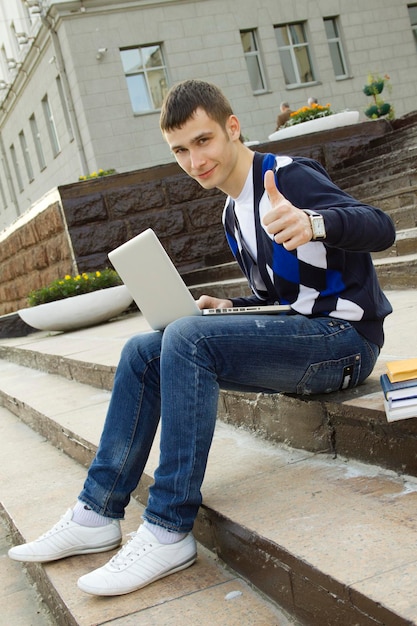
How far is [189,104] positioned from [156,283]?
1.65 ft

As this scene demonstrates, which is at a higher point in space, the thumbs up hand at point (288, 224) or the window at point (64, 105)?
the window at point (64, 105)

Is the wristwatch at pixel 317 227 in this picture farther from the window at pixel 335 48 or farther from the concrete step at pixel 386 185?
the window at pixel 335 48

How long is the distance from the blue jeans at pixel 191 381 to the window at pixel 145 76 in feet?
51.9

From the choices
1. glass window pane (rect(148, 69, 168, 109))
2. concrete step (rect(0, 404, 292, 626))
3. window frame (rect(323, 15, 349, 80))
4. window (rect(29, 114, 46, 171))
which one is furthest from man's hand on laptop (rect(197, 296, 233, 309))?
window (rect(29, 114, 46, 171))

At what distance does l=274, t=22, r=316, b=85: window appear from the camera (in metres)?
18.2

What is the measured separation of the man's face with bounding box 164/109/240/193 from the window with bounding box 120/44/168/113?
15.6 m

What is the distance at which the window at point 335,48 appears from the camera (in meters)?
18.7

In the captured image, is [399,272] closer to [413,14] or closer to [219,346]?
[219,346]

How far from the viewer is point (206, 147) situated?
7.33 feet

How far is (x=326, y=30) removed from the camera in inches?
735

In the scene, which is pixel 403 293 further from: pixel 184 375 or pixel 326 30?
pixel 326 30

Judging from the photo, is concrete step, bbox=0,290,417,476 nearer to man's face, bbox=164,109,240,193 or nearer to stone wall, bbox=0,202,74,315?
man's face, bbox=164,109,240,193

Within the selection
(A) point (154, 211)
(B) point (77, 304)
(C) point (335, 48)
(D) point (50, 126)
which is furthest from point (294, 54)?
(B) point (77, 304)

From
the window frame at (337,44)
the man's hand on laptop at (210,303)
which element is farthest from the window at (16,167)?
the man's hand on laptop at (210,303)
